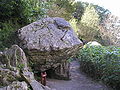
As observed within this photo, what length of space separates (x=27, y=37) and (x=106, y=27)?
574 inches

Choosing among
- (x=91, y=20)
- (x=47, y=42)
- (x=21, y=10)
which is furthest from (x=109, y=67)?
(x=91, y=20)

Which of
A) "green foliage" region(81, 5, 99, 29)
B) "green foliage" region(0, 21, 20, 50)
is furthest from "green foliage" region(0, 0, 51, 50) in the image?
"green foliage" region(81, 5, 99, 29)

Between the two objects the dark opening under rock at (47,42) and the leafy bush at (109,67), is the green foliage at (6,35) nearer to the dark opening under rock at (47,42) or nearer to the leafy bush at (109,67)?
the dark opening under rock at (47,42)

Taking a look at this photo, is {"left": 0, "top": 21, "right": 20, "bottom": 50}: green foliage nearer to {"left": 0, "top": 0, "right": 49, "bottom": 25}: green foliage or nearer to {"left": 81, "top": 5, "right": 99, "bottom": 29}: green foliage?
{"left": 0, "top": 0, "right": 49, "bottom": 25}: green foliage

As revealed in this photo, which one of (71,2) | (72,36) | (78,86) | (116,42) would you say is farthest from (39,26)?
(116,42)

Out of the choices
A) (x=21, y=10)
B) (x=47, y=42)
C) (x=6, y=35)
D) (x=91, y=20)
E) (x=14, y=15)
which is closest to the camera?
(x=47, y=42)

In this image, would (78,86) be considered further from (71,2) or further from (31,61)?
(71,2)

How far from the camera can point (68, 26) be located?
7.38 meters

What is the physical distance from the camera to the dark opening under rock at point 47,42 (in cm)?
654

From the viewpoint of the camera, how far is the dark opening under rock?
6.54 metres

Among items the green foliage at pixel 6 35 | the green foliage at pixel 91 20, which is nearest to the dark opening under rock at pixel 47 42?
the green foliage at pixel 6 35

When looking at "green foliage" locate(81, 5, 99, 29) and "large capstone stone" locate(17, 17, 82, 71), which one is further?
"green foliage" locate(81, 5, 99, 29)

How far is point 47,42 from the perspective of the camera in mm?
6637

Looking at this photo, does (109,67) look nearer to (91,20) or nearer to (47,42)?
(47,42)
